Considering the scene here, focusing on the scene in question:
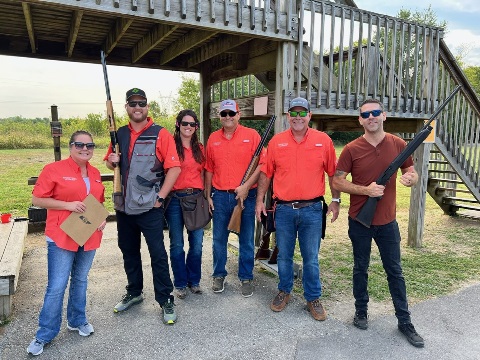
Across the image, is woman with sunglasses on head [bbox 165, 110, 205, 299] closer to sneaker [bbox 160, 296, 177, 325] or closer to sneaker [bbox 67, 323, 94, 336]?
sneaker [bbox 160, 296, 177, 325]

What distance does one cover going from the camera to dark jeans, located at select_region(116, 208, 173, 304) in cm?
324

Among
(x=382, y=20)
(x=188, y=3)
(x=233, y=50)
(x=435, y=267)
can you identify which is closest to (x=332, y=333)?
(x=435, y=267)

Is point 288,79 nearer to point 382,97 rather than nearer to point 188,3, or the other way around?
point 188,3

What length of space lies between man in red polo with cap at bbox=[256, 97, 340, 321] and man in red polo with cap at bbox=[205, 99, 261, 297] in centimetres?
34

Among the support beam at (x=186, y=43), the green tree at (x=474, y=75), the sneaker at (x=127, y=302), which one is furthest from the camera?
the green tree at (x=474, y=75)

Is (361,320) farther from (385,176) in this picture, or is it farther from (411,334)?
(385,176)

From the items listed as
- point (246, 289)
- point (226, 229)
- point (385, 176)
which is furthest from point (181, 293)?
point (385, 176)

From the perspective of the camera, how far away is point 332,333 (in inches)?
125

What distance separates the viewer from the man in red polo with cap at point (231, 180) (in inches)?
146

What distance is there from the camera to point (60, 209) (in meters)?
2.75

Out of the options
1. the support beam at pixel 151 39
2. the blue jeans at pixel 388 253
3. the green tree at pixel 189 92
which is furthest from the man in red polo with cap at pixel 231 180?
the green tree at pixel 189 92

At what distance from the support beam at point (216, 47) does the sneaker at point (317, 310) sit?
309 centimetres

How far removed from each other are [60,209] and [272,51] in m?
3.25

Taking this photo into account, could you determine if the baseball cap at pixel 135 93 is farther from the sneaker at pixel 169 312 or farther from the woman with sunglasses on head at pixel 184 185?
the sneaker at pixel 169 312
